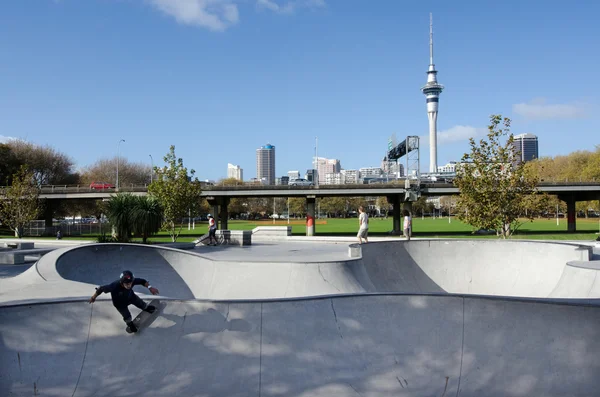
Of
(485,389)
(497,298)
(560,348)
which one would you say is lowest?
(485,389)

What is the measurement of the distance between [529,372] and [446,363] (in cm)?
100

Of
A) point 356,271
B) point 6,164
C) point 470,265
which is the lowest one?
point 470,265

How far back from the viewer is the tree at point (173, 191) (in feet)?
85.2

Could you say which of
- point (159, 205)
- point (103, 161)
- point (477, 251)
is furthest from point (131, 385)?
point (103, 161)

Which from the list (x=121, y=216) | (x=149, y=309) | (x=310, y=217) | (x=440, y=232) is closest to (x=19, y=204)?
(x=121, y=216)

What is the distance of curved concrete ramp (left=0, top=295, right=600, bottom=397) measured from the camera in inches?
226

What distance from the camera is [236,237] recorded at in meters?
24.1

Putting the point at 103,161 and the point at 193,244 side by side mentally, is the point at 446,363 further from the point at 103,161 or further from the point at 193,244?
the point at 103,161

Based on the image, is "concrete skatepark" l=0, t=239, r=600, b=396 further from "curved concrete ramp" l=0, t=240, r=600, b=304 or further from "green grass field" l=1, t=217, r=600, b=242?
"green grass field" l=1, t=217, r=600, b=242

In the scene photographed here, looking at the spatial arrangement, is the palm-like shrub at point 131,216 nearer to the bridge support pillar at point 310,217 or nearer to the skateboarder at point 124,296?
the skateboarder at point 124,296

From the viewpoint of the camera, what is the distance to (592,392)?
551 centimetres

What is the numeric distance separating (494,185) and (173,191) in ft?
55.3

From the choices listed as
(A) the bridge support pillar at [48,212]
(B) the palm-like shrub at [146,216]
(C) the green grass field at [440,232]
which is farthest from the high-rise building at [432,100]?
(B) the palm-like shrub at [146,216]

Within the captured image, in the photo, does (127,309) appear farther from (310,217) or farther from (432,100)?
(432,100)
